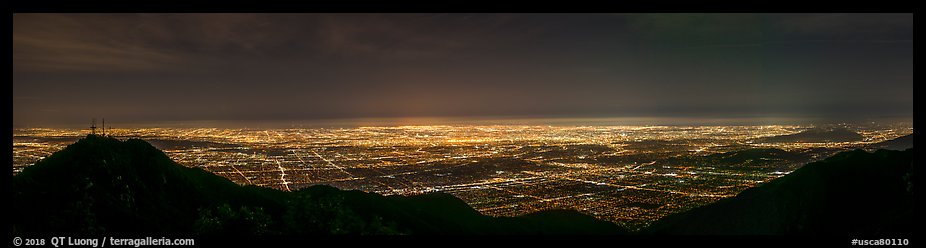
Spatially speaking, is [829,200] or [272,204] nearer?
[829,200]

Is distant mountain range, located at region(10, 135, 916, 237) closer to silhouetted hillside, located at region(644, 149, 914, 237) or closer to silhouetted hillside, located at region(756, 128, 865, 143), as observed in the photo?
silhouetted hillside, located at region(644, 149, 914, 237)

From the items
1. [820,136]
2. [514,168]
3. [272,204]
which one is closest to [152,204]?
[272,204]

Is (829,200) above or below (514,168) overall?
above

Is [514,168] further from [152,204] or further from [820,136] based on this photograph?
[820,136]

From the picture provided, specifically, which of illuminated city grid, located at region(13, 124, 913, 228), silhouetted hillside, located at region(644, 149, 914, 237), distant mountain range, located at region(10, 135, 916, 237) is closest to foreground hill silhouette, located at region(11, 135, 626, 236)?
distant mountain range, located at region(10, 135, 916, 237)

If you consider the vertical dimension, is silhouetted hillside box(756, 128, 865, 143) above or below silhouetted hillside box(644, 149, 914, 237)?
above

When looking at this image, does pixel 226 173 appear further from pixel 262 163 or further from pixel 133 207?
pixel 133 207
